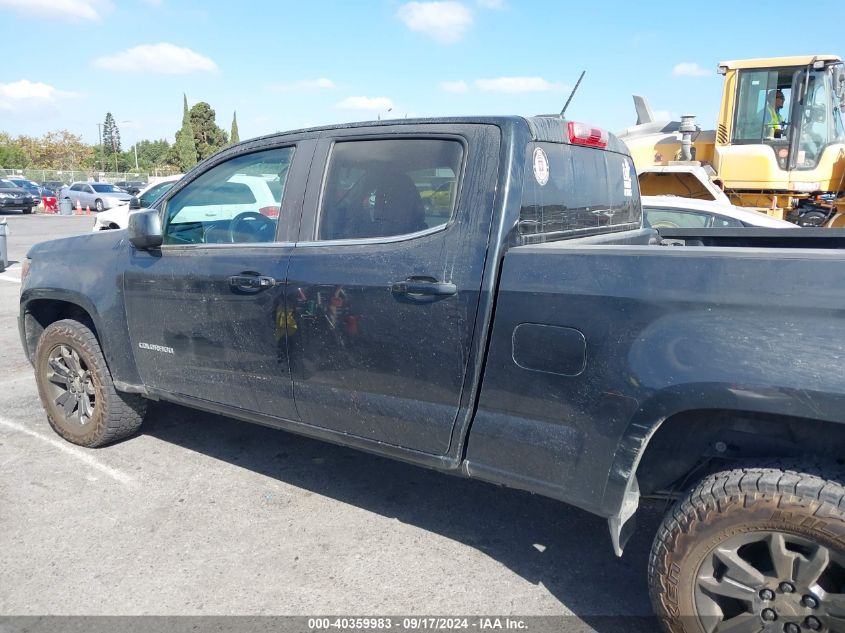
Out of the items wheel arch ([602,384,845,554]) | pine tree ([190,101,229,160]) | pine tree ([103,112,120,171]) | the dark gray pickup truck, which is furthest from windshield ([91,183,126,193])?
pine tree ([103,112,120,171])

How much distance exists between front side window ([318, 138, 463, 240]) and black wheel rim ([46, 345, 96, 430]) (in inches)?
82.9

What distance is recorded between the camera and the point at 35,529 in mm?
3465

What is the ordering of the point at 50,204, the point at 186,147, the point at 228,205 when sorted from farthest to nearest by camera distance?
the point at 186,147 → the point at 50,204 → the point at 228,205

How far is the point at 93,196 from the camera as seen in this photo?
3178 centimetres

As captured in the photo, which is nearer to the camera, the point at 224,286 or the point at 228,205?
the point at 224,286

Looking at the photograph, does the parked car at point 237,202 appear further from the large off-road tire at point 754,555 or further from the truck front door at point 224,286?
the large off-road tire at point 754,555

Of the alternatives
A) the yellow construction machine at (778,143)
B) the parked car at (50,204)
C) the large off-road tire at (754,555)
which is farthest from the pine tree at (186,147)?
the large off-road tire at (754,555)

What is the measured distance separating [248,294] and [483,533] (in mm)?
1636

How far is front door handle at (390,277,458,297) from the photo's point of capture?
9.02ft

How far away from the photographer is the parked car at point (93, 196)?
31.6 metres

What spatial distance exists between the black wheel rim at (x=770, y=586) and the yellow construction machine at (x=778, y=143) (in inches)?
368

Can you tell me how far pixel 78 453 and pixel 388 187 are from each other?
9.07ft

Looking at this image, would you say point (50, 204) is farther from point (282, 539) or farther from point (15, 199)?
point (282, 539)

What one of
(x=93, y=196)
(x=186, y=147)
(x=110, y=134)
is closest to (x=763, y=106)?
(x=93, y=196)
